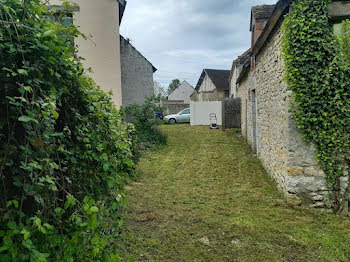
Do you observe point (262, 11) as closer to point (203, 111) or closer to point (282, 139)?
point (282, 139)

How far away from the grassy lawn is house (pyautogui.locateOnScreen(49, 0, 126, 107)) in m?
3.94

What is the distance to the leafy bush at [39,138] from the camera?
59.4 inches

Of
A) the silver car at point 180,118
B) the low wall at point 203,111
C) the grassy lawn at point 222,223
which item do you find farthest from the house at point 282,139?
the silver car at point 180,118

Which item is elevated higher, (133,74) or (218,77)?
(218,77)

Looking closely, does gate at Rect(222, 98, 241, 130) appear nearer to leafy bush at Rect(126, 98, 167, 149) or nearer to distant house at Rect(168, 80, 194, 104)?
leafy bush at Rect(126, 98, 167, 149)

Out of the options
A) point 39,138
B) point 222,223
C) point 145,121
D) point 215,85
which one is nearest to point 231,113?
point 145,121

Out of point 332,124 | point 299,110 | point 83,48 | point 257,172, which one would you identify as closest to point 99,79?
point 83,48

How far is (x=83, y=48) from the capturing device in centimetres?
895

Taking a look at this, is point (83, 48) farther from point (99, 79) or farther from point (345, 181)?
point (345, 181)

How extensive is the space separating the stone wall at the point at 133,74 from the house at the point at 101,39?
8.07 feet

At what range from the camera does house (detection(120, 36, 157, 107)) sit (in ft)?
38.7

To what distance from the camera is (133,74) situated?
40.9 feet

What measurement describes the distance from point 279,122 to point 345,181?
1.76 meters

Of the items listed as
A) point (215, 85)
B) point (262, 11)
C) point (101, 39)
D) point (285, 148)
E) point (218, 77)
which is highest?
point (218, 77)
